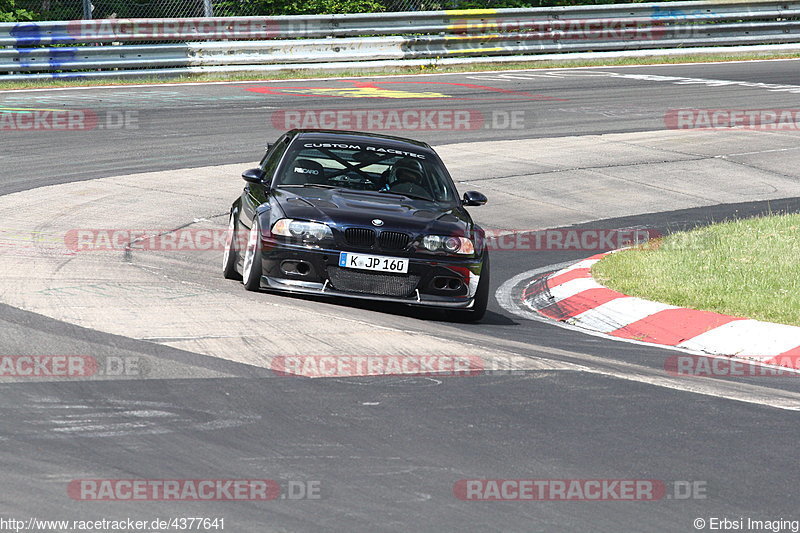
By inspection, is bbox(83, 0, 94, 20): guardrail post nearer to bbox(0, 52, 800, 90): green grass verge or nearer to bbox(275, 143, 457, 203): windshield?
bbox(0, 52, 800, 90): green grass verge

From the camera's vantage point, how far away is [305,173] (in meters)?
10.1

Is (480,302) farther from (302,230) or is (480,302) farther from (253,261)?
(253,261)

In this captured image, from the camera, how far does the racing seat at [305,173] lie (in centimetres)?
1000

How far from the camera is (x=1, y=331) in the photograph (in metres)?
6.95

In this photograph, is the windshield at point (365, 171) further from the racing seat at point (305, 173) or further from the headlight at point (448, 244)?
the headlight at point (448, 244)

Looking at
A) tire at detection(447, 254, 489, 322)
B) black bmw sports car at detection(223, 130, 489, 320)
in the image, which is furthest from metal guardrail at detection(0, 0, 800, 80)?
tire at detection(447, 254, 489, 322)

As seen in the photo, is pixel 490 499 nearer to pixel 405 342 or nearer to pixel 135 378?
pixel 135 378

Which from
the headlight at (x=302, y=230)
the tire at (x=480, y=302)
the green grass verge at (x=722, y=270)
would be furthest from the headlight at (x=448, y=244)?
the green grass verge at (x=722, y=270)

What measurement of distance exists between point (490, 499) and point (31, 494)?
66.2 inches

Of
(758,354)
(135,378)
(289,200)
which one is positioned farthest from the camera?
(289,200)

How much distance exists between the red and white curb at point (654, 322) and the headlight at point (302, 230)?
2.01 metres

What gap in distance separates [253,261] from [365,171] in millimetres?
1510

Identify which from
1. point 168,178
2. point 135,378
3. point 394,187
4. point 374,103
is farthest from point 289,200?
point 374,103

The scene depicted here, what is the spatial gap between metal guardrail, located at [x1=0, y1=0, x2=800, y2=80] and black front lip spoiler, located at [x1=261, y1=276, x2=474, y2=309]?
14.8m
